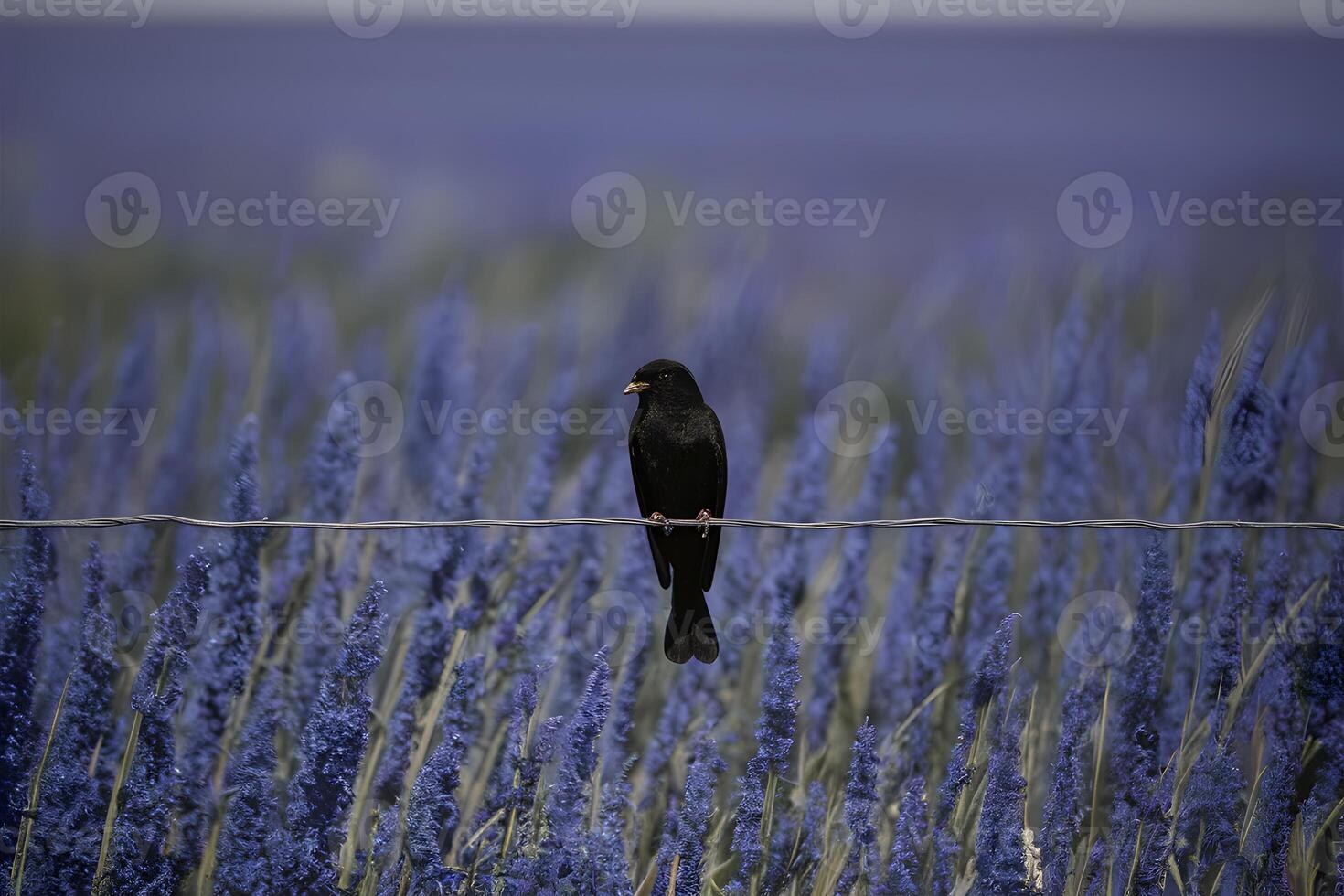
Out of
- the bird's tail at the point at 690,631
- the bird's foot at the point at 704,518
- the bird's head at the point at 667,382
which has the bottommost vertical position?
the bird's tail at the point at 690,631

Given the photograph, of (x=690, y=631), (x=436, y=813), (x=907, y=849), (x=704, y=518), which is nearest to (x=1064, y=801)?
(x=907, y=849)

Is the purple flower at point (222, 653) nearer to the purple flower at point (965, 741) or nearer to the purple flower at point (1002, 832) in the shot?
the purple flower at point (965, 741)

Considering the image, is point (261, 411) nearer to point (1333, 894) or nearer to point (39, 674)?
point (39, 674)

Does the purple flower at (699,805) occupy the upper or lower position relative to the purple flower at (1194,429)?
lower

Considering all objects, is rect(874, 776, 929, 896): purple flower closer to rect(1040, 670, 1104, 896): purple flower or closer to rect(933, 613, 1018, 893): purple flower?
rect(933, 613, 1018, 893): purple flower

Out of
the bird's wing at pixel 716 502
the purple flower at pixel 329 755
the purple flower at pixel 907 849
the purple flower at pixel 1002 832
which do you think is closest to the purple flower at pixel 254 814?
the purple flower at pixel 329 755

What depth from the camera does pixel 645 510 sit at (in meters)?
3.69

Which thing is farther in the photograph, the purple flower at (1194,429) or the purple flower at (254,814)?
the purple flower at (1194,429)

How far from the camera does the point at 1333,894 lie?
11.4 feet

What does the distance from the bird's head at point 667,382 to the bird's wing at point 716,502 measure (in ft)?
0.34

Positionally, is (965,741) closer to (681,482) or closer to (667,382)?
(681,482)

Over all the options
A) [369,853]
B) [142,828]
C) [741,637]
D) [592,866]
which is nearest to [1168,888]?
[741,637]

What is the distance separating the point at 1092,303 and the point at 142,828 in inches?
135

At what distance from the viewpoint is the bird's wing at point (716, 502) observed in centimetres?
352
